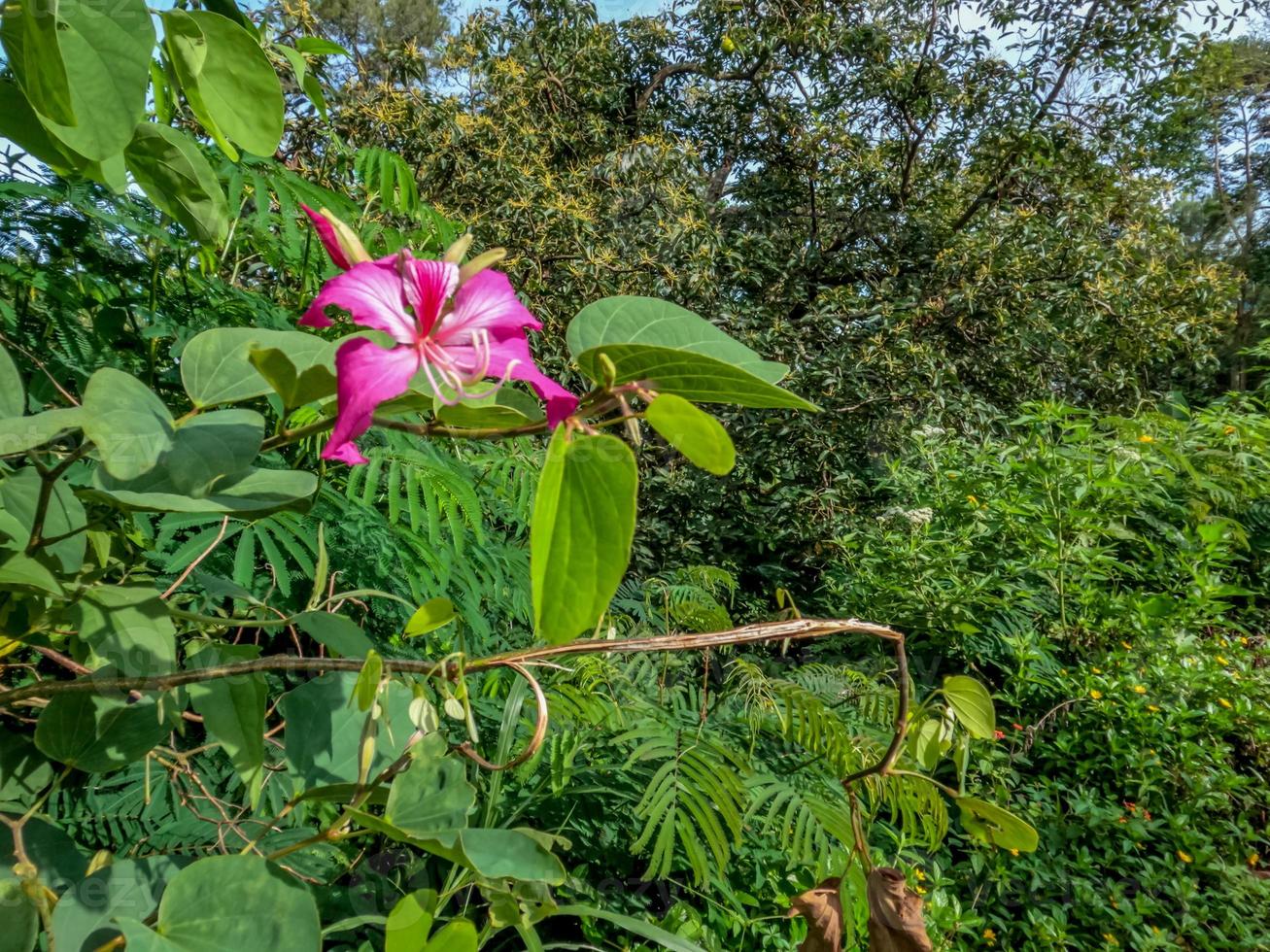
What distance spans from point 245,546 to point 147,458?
705 mm

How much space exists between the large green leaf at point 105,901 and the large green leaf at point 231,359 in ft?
0.68

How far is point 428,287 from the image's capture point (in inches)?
11.8

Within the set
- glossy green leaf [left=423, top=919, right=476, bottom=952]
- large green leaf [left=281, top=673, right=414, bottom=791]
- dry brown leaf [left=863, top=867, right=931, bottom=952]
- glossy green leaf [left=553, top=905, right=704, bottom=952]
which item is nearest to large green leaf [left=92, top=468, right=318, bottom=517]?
large green leaf [left=281, top=673, right=414, bottom=791]

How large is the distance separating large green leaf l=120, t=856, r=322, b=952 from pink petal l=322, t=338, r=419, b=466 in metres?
0.18

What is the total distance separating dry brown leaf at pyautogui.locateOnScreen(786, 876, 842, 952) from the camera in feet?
1.28

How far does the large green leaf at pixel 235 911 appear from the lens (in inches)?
11.9

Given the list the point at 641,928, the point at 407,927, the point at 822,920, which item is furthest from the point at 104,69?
the point at 641,928

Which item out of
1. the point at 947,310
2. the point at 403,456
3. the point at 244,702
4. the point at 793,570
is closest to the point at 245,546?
the point at 403,456

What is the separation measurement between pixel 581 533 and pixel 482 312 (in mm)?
120

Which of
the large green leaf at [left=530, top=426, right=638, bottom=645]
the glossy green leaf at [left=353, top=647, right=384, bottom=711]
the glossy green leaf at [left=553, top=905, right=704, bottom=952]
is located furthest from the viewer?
the glossy green leaf at [left=553, top=905, right=704, bottom=952]

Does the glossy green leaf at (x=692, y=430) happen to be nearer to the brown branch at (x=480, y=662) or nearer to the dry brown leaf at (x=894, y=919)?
the brown branch at (x=480, y=662)

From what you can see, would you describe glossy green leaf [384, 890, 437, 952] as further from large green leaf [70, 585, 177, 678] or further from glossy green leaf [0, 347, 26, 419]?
glossy green leaf [0, 347, 26, 419]

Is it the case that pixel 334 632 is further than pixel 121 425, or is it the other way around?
pixel 334 632

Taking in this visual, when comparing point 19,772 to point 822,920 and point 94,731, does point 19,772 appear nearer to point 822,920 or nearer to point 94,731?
point 94,731
